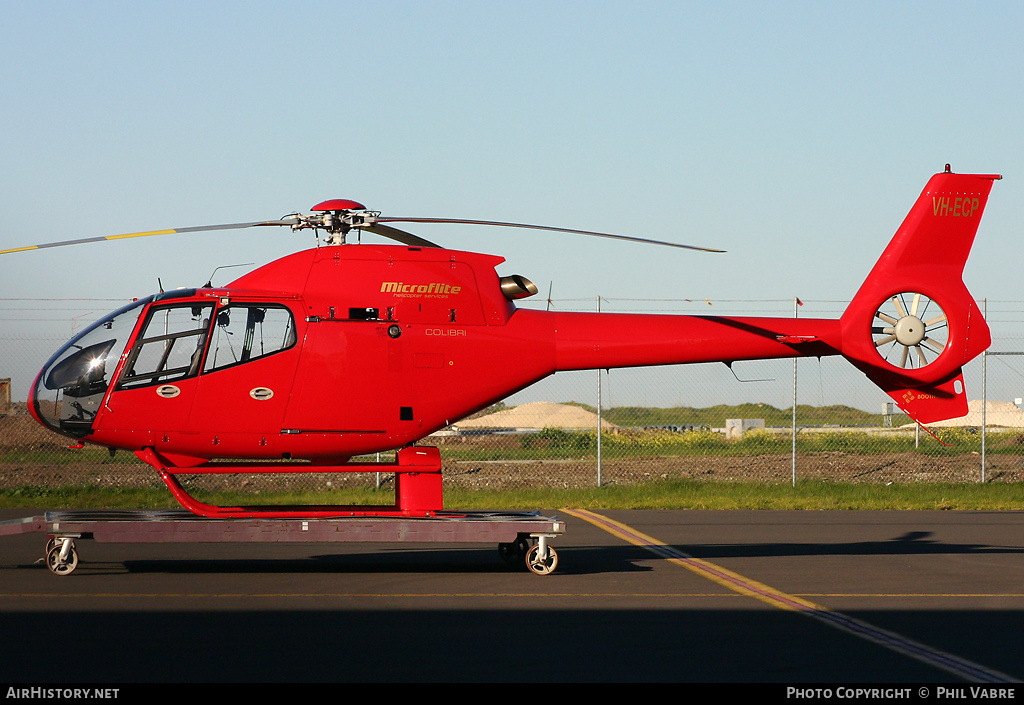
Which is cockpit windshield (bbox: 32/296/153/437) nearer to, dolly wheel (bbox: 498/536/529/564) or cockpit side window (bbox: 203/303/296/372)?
cockpit side window (bbox: 203/303/296/372)

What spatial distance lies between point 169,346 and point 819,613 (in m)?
7.00

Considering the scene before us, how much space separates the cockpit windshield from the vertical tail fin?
27.0 feet

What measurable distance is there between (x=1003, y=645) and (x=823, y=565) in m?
4.45

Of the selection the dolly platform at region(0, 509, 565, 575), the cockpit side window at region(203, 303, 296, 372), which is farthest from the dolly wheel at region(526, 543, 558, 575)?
the cockpit side window at region(203, 303, 296, 372)

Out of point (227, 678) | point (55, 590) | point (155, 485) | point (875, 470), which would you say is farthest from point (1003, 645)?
point (875, 470)

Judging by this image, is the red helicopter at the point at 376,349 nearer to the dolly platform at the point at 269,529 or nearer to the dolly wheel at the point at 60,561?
the dolly platform at the point at 269,529

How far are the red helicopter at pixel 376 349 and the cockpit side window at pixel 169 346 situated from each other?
0.05 ft

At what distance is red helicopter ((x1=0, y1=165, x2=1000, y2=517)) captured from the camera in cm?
1120

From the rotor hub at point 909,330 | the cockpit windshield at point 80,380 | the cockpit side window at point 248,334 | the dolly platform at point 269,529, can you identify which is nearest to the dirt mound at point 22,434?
the cockpit windshield at point 80,380

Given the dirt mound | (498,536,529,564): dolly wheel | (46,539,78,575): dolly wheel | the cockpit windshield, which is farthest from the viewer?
the dirt mound

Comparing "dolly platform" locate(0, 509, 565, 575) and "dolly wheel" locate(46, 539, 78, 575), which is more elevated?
"dolly platform" locate(0, 509, 565, 575)

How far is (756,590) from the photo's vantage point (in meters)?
10.0

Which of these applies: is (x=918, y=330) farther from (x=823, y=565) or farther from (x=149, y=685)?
(x=149, y=685)

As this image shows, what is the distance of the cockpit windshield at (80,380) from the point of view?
36.6ft
